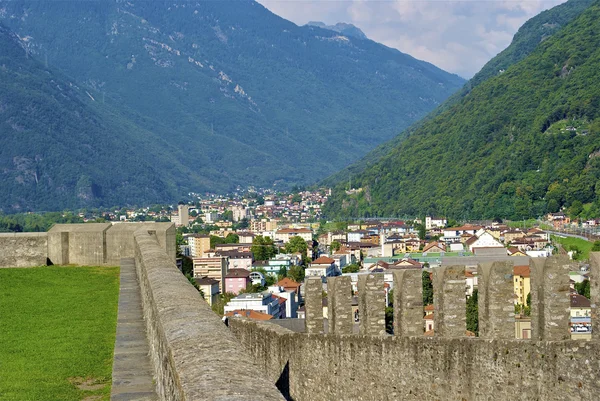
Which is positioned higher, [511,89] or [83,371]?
[511,89]

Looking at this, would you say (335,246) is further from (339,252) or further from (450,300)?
(450,300)

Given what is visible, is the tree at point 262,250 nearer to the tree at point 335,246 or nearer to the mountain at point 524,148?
the tree at point 335,246

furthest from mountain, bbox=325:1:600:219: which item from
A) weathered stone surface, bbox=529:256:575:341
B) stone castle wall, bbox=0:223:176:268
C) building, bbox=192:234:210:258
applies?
weathered stone surface, bbox=529:256:575:341

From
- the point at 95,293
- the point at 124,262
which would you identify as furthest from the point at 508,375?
the point at 124,262

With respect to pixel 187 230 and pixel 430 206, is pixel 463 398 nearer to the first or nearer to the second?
pixel 430 206

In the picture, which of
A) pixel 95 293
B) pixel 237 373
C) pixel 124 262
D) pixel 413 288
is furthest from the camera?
pixel 124 262

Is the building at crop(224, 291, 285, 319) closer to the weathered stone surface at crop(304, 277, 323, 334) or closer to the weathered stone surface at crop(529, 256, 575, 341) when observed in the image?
the weathered stone surface at crop(304, 277, 323, 334)
